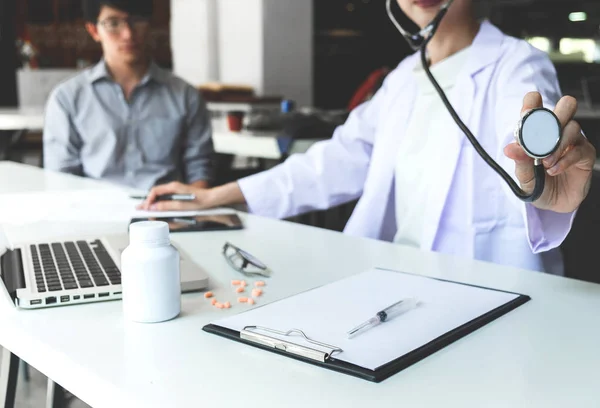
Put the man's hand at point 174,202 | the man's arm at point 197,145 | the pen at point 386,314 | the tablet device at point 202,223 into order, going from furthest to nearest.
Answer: the man's arm at point 197,145, the man's hand at point 174,202, the tablet device at point 202,223, the pen at point 386,314

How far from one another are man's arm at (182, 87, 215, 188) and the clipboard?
5.21ft

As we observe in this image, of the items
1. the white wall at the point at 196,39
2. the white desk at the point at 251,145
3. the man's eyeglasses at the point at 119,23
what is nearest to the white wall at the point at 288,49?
the white wall at the point at 196,39

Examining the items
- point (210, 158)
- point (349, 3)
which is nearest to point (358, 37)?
point (349, 3)

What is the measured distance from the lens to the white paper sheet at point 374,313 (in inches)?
26.5

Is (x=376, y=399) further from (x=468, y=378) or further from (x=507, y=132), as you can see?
(x=507, y=132)

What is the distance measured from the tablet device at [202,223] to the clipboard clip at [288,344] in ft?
1.77

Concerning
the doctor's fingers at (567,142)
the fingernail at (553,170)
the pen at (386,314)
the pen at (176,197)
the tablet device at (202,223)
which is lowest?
the tablet device at (202,223)

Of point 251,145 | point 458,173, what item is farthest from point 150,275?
point 251,145

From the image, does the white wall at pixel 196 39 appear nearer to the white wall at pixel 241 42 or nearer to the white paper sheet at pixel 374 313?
the white wall at pixel 241 42

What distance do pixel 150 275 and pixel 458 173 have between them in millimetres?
772

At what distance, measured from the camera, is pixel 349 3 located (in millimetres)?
6723

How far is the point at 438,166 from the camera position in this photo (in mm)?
1351

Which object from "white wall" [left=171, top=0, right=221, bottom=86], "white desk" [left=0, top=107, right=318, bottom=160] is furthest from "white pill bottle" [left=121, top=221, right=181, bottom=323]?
"white wall" [left=171, top=0, right=221, bottom=86]

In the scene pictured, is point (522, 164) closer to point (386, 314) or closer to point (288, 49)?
point (386, 314)
